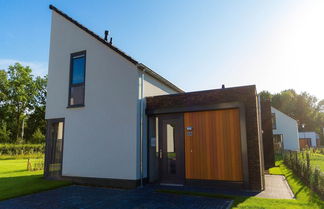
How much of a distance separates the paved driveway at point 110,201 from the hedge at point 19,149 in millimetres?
25667

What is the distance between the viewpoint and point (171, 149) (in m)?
9.88

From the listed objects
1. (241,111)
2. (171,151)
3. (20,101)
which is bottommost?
(171,151)

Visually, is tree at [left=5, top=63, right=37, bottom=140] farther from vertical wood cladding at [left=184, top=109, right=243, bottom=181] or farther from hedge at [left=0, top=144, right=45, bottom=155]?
vertical wood cladding at [left=184, top=109, right=243, bottom=181]

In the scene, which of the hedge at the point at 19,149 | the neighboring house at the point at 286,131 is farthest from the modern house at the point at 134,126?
the neighboring house at the point at 286,131

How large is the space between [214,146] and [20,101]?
46507 millimetres

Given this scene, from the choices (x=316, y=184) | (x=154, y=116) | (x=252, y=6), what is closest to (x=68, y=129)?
(x=154, y=116)

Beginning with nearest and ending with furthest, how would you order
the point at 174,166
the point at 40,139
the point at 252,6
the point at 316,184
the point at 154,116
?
1. the point at 316,184
2. the point at 252,6
3. the point at 174,166
4. the point at 154,116
5. the point at 40,139

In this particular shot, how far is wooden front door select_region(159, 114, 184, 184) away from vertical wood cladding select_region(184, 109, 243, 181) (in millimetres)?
315

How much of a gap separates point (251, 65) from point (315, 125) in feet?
183

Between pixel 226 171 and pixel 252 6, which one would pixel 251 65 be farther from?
pixel 226 171

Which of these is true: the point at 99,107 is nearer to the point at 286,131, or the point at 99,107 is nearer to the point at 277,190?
the point at 277,190

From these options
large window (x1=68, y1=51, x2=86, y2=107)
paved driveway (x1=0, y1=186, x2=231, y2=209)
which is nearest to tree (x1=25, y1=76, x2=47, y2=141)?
large window (x1=68, y1=51, x2=86, y2=107)

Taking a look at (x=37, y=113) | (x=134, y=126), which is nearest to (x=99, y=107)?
(x=134, y=126)

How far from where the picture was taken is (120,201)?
711cm
